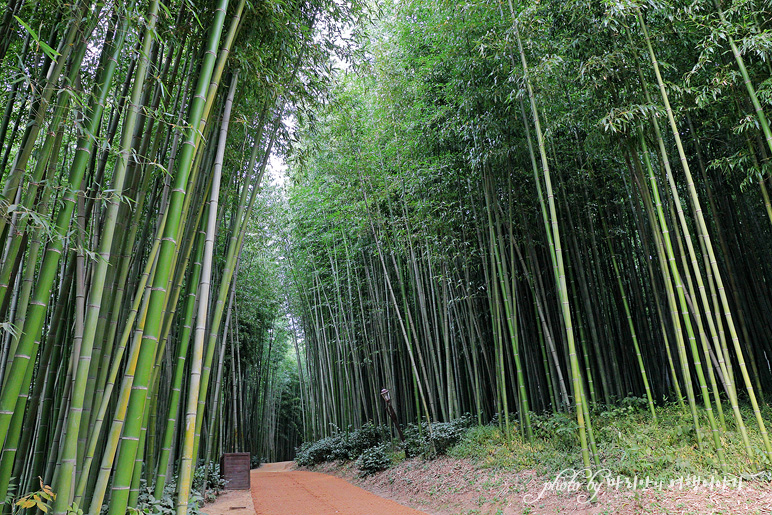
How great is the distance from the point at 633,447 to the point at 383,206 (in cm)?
495

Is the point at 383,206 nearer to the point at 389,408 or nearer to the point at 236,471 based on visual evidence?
the point at 389,408

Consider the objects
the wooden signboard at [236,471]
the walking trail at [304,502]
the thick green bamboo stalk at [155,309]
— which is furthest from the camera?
the wooden signboard at [236,471]

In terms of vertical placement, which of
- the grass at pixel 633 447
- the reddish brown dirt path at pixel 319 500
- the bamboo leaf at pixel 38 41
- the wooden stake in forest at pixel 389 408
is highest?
the bamboo leaf at pixel 38 41

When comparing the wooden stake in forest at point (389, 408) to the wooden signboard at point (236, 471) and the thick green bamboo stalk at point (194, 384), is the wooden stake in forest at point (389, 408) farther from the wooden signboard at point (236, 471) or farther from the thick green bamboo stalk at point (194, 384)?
the thick green bamboo stalk at point (194, 384)

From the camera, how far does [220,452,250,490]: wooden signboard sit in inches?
221

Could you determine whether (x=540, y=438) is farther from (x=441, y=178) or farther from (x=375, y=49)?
(x=375, y=49)

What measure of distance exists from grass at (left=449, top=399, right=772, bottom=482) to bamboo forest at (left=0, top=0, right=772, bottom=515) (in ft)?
0.15

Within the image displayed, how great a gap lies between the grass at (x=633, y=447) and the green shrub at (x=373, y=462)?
5.43 ft

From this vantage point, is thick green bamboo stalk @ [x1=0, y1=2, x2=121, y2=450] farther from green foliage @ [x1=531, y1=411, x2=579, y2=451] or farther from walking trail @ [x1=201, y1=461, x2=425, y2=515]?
green foliage @ [x1=531, y1=411, x2=579, y2=451]

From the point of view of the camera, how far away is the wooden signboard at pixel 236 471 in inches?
221

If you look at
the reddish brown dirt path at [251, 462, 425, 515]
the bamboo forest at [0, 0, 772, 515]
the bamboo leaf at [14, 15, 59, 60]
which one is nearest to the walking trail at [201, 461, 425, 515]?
the reddish brown dirt path at [251, 462, 425, 515]

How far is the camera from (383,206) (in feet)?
24.3

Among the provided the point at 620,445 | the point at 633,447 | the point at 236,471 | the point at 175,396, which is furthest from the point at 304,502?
the point at 175,396

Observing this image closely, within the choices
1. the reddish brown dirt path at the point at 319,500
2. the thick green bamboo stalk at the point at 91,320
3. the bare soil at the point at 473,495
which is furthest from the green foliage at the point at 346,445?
the thick green bamboo stalk at the point at 91,320
